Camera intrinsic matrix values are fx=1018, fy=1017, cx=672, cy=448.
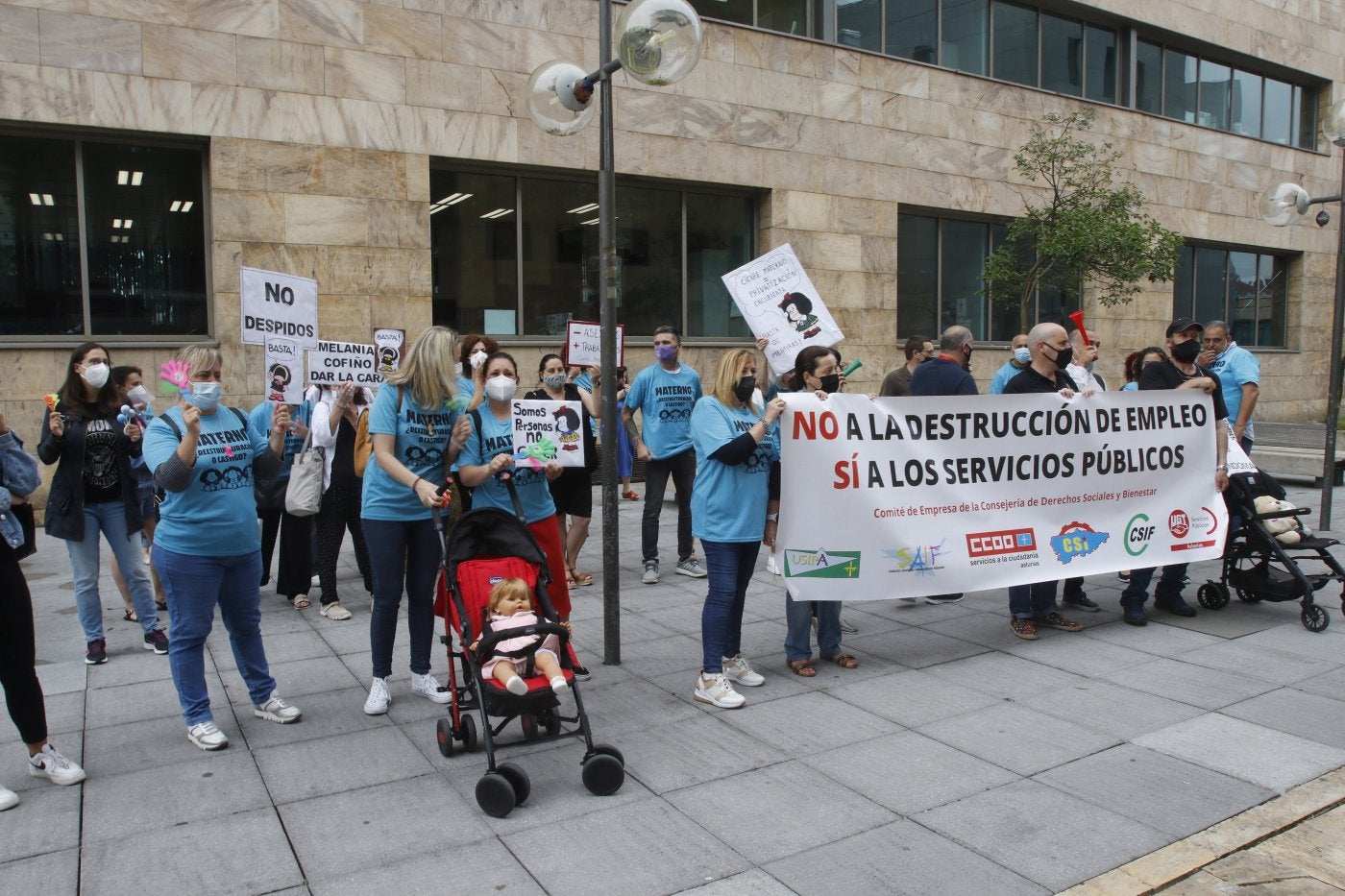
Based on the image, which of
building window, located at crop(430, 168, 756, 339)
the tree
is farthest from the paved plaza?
the tree

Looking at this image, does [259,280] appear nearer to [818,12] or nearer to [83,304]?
[83,304]

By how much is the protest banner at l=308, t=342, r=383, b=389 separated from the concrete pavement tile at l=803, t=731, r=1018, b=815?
388 centimetres

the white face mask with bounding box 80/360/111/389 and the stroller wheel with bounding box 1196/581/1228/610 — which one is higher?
the white face mask with bounding box 80/360/111/389

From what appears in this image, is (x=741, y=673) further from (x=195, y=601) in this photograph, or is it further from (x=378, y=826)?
(x=195, y=601)

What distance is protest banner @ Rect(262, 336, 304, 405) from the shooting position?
5.84m

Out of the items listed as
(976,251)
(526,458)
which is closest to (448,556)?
(526,458)

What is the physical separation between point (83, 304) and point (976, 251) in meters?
14.2

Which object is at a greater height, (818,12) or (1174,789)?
(818,12)

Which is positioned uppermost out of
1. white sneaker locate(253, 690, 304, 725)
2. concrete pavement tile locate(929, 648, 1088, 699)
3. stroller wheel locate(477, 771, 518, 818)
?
stroller wheel locate(477, 771, 518, 818)

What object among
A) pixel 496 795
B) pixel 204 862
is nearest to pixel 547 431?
pixel 496 795

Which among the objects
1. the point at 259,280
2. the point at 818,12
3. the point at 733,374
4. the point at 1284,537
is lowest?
the point at 1284,537

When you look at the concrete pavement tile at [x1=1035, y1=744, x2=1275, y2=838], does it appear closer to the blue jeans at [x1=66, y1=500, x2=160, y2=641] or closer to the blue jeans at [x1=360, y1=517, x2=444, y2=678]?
the blue jeans at [x1=360, y1=517, x2=444, y2=678]

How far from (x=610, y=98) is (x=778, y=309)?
1754mm

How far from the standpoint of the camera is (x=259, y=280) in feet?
19.9
